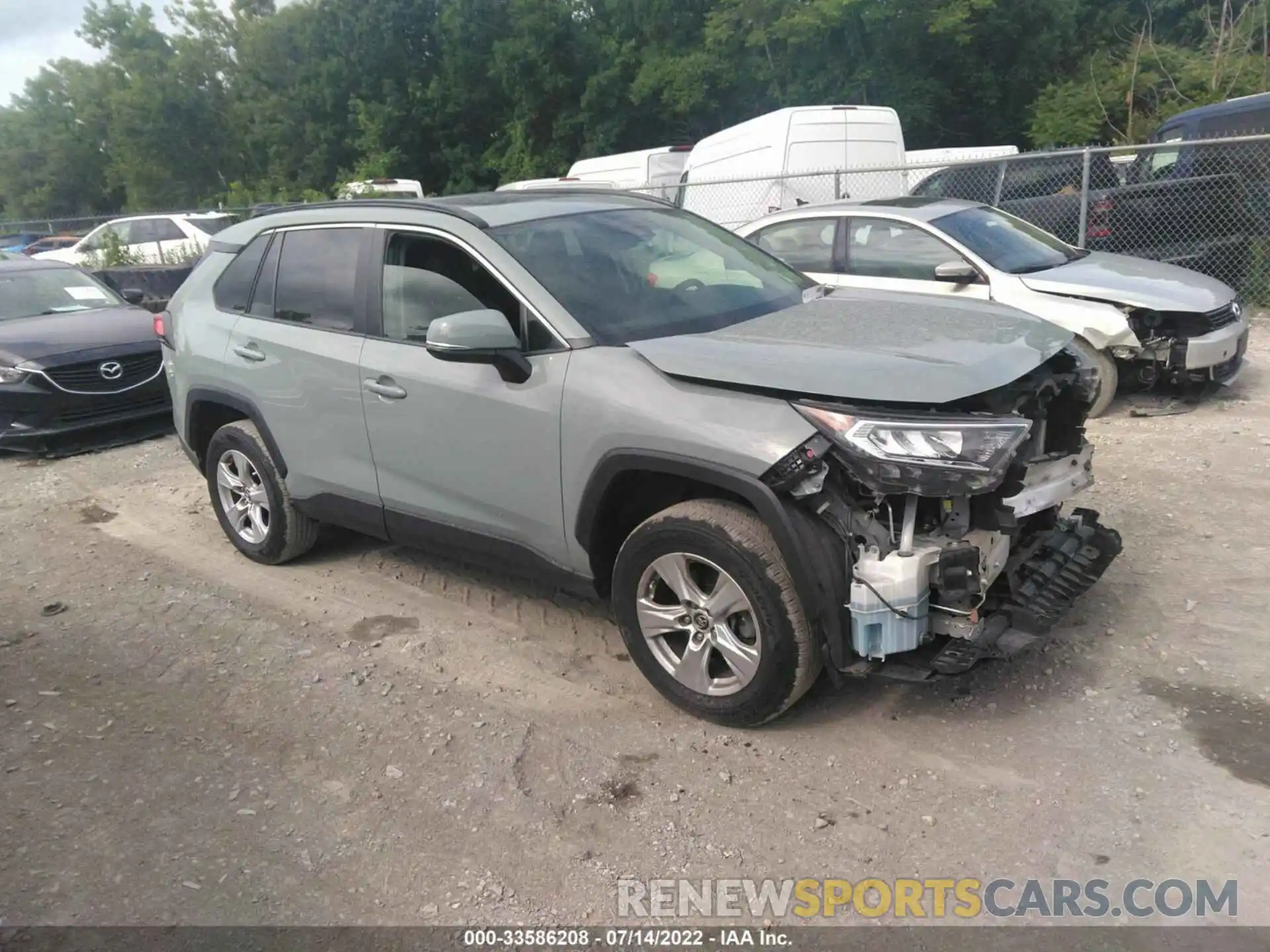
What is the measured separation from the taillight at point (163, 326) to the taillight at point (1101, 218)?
8.94 m

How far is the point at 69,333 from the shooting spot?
8516 mm

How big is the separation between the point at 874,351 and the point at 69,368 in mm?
7191

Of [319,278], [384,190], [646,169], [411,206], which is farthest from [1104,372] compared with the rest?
[384,190]

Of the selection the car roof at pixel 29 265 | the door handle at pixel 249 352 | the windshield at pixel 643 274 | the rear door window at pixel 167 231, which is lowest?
the rear door window at pixel 167 231

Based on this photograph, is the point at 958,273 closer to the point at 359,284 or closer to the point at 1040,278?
the point at 1040,278

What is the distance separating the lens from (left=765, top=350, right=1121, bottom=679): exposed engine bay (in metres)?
3.13

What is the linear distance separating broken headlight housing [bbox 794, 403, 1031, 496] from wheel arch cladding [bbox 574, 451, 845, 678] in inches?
10.8

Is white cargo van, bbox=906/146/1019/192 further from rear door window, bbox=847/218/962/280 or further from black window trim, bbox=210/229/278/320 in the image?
black window trim, bbox=210/229/278/320

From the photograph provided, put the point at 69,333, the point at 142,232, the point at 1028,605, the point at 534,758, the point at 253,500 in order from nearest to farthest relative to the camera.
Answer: the point at 1028,605
the point at 534,758
the point at 253,500
the point at 69,333
the point at 142,232

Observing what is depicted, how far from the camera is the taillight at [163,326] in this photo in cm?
584

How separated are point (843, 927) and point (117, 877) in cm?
218

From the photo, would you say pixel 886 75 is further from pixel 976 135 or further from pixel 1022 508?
pixel 1022 508

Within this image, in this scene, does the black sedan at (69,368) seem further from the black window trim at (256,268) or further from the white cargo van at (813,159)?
the white cargo van at (813,159)

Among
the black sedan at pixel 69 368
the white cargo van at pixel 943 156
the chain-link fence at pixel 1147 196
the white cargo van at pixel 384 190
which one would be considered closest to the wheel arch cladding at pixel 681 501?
the black sedan at pixel 69 368
